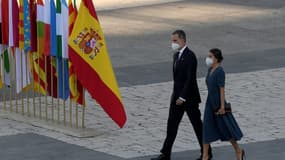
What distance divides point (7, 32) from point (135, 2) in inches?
457

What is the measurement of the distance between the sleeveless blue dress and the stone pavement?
2.23 feet

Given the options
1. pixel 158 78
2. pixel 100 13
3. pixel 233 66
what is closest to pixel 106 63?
pixel 158 78

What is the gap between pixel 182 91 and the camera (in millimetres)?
15383

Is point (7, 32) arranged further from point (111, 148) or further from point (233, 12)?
point (233, 12)

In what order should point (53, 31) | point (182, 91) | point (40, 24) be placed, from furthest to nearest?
point (40, 24), point (53, 31), point (182, 91)

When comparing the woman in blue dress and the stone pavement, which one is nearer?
the woman in blue dress

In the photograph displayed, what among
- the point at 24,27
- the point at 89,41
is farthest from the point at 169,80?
the point at 89,41

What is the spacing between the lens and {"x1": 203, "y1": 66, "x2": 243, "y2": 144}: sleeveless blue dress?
1494 centimetres

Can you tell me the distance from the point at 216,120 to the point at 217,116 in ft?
0.21

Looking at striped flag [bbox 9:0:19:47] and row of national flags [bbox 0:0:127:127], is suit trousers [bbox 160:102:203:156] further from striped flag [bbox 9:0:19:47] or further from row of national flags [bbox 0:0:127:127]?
striped flag [bbox 9:0:19:47]

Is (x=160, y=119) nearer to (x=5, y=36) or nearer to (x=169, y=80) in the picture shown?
(x=5, y=36)

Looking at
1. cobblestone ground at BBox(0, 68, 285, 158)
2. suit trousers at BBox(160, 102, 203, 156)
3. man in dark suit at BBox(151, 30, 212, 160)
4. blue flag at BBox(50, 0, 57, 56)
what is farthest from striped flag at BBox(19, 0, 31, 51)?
suit trousers at BBox(160, 102, 203, 156)

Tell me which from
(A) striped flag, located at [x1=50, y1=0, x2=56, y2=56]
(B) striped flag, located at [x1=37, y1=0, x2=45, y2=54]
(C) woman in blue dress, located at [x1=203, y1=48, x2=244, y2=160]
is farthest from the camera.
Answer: (B) striped flag, located at [x1=37, y1=0, x2=45, y2=54]

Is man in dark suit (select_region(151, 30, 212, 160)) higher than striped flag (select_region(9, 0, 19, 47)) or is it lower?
lower
